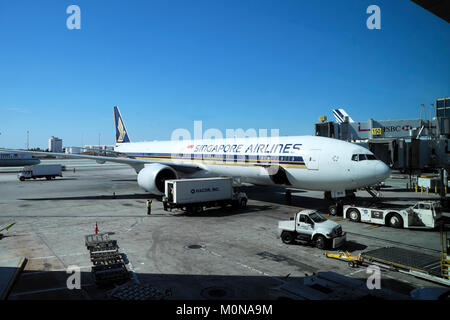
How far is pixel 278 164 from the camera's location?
24.9 m

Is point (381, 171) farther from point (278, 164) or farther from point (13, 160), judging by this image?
point (13, 160)

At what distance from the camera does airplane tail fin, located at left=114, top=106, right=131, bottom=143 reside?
49.0 m

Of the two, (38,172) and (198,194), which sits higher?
(38,172)

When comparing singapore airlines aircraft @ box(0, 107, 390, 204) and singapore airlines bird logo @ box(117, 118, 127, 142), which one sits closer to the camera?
singapore airlines aircraft @ box(0, 107, 390, 204)

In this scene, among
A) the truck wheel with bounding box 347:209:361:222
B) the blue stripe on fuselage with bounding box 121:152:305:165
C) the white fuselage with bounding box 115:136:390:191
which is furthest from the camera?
the blue stripe on fuselage with bounding box 121:152:305:165

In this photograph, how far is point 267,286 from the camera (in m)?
10.9

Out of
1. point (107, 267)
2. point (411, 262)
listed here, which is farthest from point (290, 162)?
point (107, 267)

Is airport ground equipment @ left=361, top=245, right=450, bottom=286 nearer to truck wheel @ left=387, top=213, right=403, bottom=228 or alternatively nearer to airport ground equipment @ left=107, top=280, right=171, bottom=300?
truck wheel @ left=387, top=213, right=403, bottom=228

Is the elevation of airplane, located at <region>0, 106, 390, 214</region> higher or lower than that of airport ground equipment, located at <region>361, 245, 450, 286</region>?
higher

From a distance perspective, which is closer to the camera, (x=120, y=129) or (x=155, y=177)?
(x=155, y=177)

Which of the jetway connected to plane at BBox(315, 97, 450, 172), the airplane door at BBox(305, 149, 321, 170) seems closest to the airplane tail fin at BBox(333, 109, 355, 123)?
the jetway connected to plane at BBox(315, 97, 450, 172)

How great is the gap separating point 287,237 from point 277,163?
375 inches

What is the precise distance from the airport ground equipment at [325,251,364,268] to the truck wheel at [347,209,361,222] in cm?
698
